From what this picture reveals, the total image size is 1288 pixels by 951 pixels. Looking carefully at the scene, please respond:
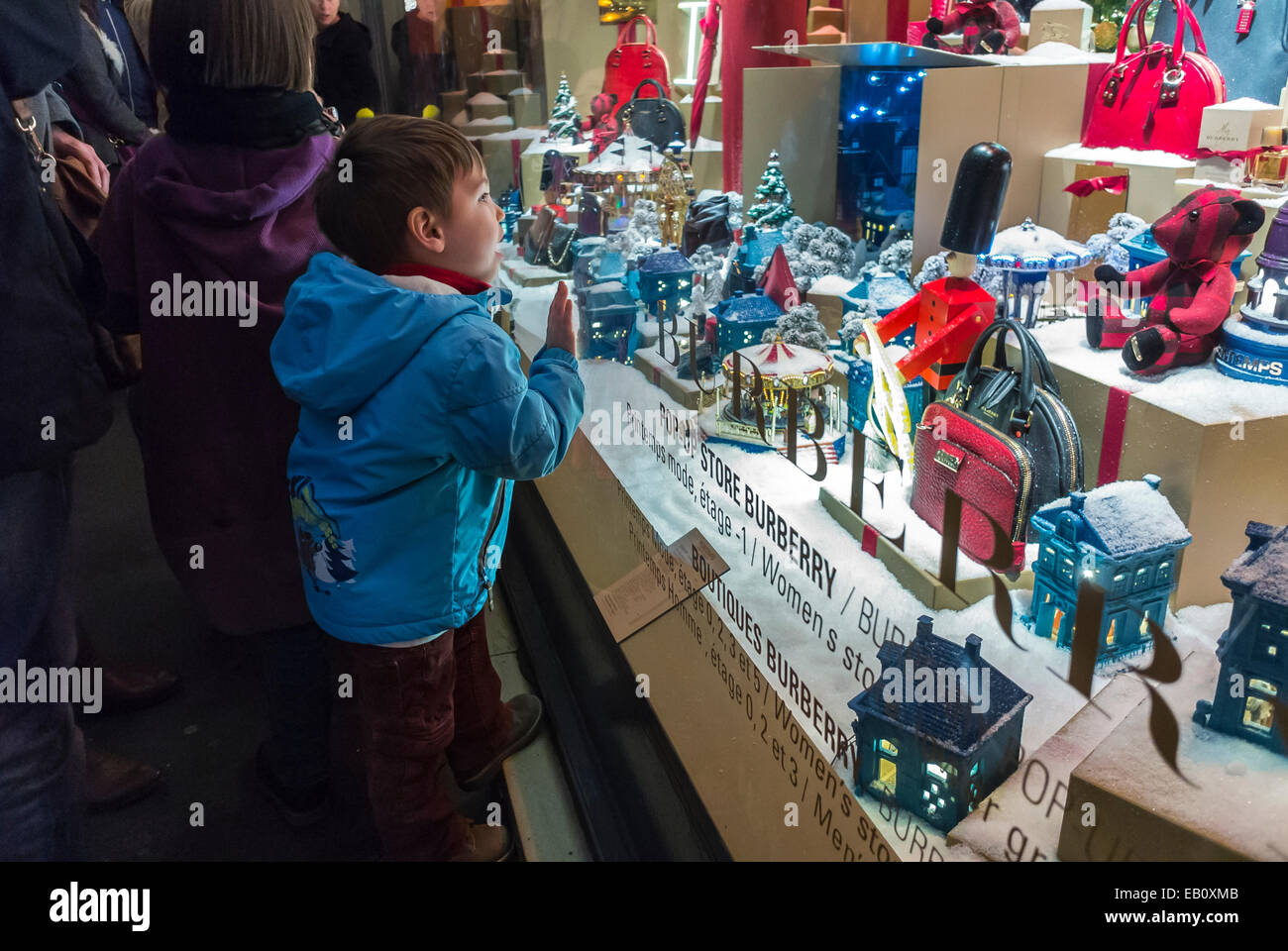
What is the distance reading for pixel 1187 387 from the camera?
41.1 inches

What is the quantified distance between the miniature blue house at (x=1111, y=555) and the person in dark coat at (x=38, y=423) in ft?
4.09

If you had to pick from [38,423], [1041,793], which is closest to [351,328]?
[38,423]

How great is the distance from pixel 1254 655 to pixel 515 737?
1261mm

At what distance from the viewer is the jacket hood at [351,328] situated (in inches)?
43.8

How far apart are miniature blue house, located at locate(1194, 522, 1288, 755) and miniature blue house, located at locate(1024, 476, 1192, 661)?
0.07m

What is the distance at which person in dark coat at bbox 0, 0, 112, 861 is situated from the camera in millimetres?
1240

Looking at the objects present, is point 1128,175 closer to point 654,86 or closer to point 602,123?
point 654,86

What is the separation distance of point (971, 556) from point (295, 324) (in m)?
0.81

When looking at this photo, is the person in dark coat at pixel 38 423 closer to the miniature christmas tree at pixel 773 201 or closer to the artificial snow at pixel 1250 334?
the miniature christmas tree at pixel 773 201

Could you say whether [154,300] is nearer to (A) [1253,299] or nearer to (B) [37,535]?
(B) [37,535]

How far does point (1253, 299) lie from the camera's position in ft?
3.42

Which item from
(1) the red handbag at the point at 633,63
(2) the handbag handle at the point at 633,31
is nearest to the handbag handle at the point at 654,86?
(1) the red handbag at the point at 633,63

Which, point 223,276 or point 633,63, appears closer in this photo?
point 223,276

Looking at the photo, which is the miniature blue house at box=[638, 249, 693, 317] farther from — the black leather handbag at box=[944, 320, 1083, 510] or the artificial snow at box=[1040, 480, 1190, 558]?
the artificial snow at box=[1040, 480, 1190, 558]
